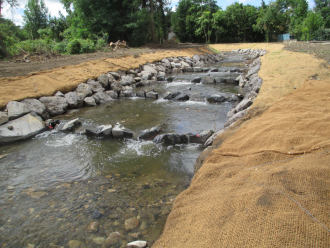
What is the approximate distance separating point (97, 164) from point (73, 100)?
4097 millimetres

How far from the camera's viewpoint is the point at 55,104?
6652 mm

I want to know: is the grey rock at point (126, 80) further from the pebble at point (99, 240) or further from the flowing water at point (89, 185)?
the pebble at point (99, 240)

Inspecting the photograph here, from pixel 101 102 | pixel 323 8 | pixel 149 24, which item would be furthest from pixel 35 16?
pixel 323 8

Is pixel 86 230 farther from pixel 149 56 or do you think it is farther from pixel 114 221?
pixel 149 56

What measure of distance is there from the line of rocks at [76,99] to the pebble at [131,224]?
2724 millimetres

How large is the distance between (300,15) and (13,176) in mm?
44313

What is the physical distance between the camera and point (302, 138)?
2.46 metres

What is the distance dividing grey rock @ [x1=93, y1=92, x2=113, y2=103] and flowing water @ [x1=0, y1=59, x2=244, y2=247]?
8.84ft

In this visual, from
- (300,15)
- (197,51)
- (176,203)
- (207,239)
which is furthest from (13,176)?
(300,15)

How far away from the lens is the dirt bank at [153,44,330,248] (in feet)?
4.67

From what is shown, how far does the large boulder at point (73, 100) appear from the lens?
7.12 meters

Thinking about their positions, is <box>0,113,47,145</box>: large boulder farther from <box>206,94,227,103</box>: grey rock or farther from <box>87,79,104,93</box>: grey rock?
<box>206,94,227,103</box>: grey rock

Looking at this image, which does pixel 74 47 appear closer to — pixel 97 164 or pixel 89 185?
pixel 97 164

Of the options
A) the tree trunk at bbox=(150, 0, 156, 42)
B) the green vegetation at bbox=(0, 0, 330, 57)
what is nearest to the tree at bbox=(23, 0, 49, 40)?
the green vegetation at bbox=(0, 0, 330, 57)
